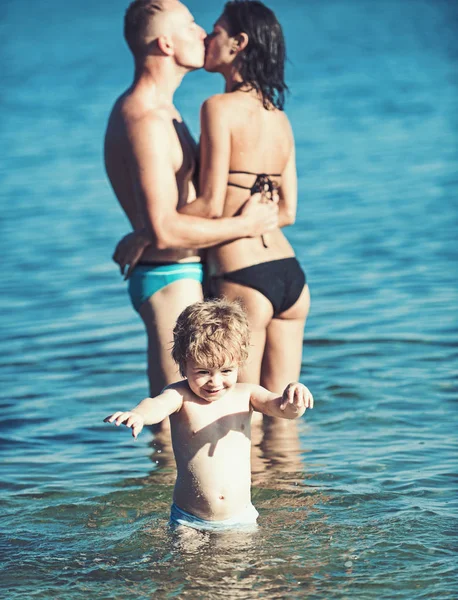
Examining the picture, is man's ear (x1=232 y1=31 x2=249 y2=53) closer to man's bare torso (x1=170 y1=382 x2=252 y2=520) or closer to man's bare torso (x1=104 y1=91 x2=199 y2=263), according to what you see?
man's bare torso (x1=104 y1=91 x2=199 y2=263)

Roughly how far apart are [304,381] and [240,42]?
8.68 ft

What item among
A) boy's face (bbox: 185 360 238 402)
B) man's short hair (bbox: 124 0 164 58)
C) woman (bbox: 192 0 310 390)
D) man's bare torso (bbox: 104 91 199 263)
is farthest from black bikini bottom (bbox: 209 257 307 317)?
man's short hair (bbox: 124 0 164 58)

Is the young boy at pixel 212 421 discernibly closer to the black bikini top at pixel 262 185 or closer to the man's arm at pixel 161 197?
the man's arm at pixel 161 197

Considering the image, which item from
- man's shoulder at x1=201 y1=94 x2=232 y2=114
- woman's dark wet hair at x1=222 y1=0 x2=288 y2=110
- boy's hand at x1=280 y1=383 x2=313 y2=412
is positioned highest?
woman's dark wet hair at x1=222 y1=0 x2=288 y2=110

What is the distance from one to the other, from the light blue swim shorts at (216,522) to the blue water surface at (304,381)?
0.15 feet

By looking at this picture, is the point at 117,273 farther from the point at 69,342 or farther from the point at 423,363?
the point at 423,363

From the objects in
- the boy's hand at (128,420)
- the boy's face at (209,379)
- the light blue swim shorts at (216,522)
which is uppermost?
the boy's face at (209,379)

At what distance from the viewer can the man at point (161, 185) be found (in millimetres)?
4988

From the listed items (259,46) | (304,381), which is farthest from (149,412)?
(304,381)

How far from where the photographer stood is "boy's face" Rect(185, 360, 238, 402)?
13.4 feet

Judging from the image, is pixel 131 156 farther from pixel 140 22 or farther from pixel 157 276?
pixel 140 22

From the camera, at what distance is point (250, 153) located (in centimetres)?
510

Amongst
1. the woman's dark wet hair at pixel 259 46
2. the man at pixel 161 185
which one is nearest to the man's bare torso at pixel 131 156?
the man at pixel 161 185

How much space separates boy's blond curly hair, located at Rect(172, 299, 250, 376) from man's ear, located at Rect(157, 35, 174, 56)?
1.59 meters
